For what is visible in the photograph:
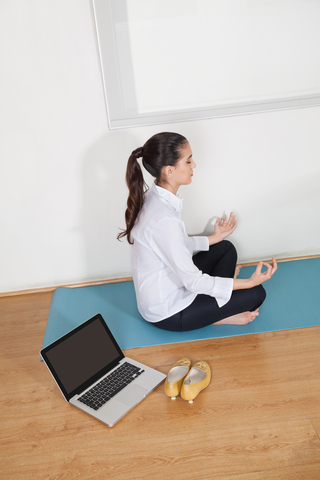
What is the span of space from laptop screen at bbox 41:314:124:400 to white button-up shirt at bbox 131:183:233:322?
0.24 meters

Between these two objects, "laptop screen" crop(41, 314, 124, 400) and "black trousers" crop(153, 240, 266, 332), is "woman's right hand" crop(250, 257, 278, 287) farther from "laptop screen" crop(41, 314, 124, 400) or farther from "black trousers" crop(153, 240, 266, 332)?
"laptop screen" crop(41, 314, 124, 400)

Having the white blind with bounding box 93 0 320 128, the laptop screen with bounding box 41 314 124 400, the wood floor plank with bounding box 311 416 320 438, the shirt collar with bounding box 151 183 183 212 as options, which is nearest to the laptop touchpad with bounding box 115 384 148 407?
the laptop screen with bounding box 41 314 124 400

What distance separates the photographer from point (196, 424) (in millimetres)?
1391

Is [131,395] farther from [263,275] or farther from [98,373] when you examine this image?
[263,275]

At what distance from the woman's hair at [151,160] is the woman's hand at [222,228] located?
22.8 inches

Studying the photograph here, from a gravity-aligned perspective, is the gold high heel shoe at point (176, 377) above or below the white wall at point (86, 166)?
below

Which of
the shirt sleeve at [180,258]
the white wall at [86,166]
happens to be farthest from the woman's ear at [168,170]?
the white wall at [86,166]

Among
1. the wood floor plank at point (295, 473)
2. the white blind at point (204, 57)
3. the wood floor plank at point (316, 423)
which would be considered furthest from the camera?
the white blind at point (204, 57)

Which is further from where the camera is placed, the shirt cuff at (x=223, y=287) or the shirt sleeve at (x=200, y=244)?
the shirt sleeve at (x=200, y=244)

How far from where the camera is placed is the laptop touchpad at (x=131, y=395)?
1490mm

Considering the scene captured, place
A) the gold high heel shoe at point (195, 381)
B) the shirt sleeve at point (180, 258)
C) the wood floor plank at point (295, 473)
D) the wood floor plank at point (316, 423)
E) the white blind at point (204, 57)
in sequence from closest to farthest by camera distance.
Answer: the wood floor plank at point (295, 473) < the wood floor plank at point (316, 423) < the gold high heel shoe at point (195, 381) < the shirt sleeve at point (180, 258) < the white blind at point (204, 57)

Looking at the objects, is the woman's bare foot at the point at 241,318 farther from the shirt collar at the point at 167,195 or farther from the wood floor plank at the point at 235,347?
the shirt collar at the point at 167,195

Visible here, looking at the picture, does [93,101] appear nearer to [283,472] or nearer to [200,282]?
[200,282]

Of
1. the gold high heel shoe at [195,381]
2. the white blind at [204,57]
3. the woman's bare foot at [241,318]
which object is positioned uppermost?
the white blind at [204,57]
